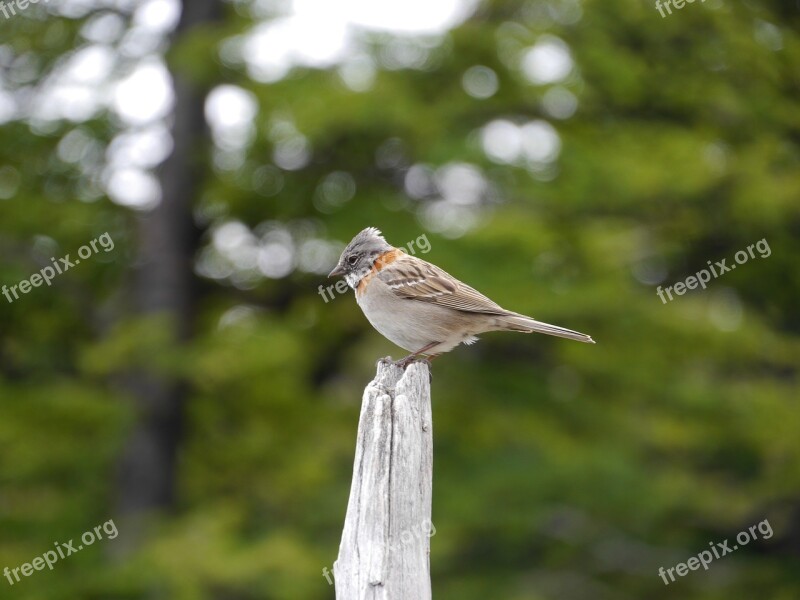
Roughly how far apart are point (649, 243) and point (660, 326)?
1087 millimetres

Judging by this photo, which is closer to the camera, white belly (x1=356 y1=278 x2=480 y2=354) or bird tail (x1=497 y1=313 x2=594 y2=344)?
bird tail (x1=497 y1=313 x2=594 y2=344)

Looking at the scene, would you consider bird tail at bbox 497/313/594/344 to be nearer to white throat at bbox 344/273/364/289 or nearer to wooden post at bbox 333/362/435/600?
white throat at bbox 344/273/364/289

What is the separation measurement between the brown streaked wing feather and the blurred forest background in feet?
11.0

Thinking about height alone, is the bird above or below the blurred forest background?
below

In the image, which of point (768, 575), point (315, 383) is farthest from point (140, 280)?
point (768, 575)

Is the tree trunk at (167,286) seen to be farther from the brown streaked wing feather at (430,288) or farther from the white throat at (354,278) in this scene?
the brown streaked wing feather at (430,288)

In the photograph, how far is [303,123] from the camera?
9.76 m

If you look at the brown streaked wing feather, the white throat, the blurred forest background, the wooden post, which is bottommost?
the wooden post

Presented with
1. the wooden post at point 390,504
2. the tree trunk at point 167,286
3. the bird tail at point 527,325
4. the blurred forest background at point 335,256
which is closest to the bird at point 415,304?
the bird tail at point 527,325

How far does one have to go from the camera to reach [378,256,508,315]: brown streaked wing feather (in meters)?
6.18

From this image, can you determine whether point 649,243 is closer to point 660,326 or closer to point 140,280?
point 660,326

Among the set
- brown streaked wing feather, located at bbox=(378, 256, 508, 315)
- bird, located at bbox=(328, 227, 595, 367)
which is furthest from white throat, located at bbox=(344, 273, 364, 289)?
brown streaked wing feather, located at bbox=(378, 256, 508, 315)

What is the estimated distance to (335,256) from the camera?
36.2 feet

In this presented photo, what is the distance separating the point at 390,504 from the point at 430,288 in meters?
2.38
